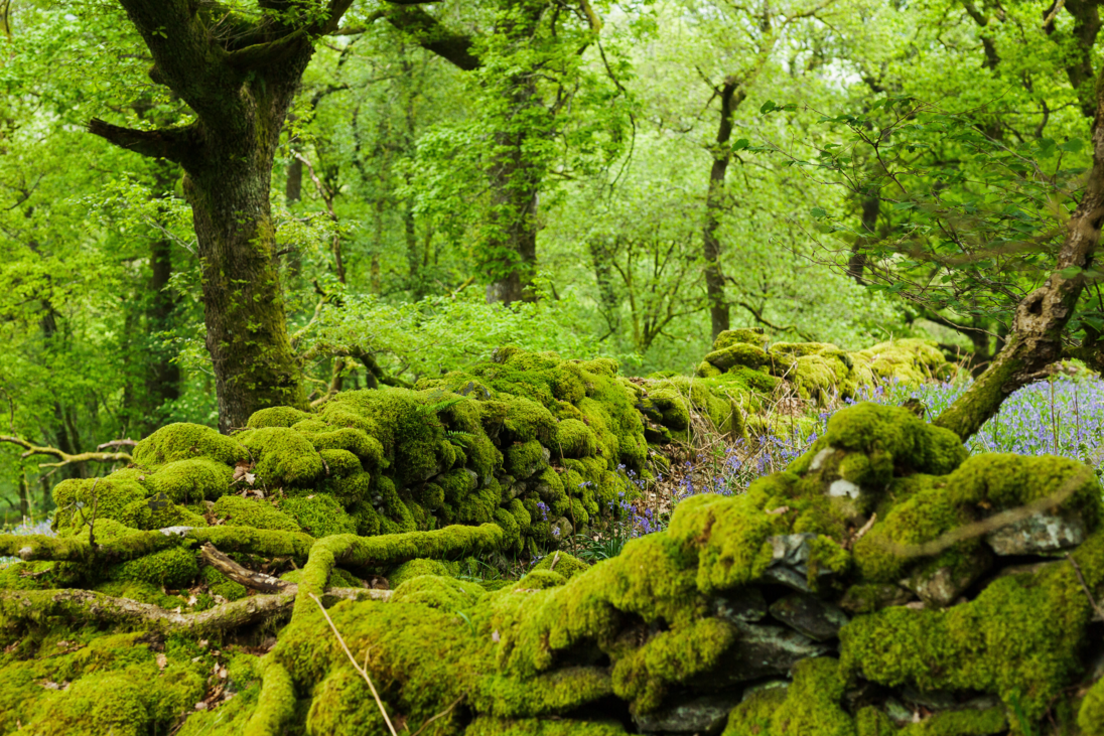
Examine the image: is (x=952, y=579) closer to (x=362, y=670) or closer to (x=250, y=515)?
(x=362, y=670)

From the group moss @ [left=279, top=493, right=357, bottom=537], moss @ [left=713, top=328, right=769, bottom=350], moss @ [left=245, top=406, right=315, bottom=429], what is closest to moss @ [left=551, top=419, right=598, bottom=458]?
moss @ [left=245, top=406, right=315, bottom=429]

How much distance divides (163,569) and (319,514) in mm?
749

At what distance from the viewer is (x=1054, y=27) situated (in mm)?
14352

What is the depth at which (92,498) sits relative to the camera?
291 cm

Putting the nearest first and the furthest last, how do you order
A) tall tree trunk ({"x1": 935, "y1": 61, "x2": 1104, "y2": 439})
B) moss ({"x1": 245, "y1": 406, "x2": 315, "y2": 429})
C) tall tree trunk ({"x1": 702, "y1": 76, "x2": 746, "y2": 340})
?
tall tree trunk ({"x1": 935, "y1": 61, "x2": 1104, "y2": 439}), moss ({"x1": 245, "y1": 406, "x2": 315, "y2": 429}), tall tree trunk ({"x1": 702, "y1": 76, "x2": 746, "y2": 340})

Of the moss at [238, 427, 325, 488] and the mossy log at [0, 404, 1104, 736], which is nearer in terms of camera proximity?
the mossy log at [0, 404, 1104, 736]

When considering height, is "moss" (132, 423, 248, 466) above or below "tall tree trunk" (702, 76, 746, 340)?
below

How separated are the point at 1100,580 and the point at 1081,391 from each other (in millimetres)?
6446

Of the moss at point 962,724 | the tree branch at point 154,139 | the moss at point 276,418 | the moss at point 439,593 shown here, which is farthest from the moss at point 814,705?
the tree branch at point 154,139

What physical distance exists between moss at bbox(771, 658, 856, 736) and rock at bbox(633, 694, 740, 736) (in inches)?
6.7

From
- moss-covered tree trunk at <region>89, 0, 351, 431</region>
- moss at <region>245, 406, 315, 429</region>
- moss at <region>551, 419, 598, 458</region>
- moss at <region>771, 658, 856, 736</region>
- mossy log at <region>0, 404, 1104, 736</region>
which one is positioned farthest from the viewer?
moss-covered tree trunk at <region>89, 0, 351, 431</region>

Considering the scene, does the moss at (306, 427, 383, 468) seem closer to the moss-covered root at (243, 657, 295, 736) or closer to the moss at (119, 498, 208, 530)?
the moss at (119, 498, 208, 530)

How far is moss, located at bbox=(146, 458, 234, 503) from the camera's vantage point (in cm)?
319

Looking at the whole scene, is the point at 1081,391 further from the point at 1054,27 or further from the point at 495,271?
the point at 1054,27
